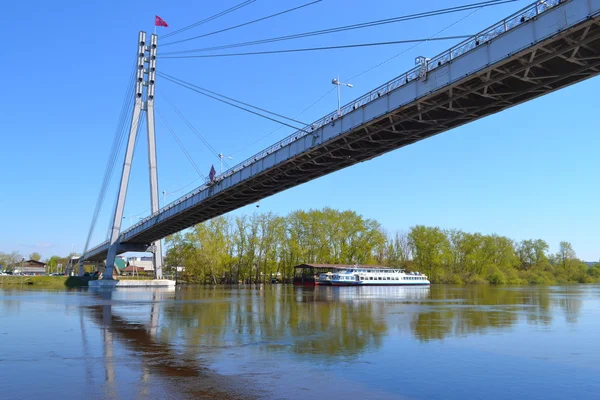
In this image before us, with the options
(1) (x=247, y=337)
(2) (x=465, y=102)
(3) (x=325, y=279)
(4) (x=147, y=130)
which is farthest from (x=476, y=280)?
(1) (x=247, y=337)

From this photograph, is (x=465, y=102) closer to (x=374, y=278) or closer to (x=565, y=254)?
(x=374, y=278)

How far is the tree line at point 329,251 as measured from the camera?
356 feet

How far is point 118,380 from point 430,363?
348 inches

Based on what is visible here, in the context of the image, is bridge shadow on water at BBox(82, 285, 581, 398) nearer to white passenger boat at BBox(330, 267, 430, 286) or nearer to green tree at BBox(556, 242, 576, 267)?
white passenger boat at BBox(330, 267, 430, 286)

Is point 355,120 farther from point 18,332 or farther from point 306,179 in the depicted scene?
point 18,332

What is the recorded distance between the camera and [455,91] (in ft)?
82.6

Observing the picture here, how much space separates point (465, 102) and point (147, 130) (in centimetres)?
6050

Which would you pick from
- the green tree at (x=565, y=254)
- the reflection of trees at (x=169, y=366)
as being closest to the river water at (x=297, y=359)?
the reflection of trees at (x=169, y=366)

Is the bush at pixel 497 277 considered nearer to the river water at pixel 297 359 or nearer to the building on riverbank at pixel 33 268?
the river water at pixel 297 359

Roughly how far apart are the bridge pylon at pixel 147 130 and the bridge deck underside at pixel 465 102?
35.1 metres

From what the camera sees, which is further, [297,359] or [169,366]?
[297,359]

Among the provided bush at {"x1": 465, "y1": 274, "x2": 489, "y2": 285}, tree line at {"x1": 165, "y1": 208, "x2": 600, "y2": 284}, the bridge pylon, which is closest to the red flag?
the bridge pylon

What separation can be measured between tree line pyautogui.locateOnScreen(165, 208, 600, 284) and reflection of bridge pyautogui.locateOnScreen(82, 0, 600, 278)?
62.2 metres

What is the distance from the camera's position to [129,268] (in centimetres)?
16400
